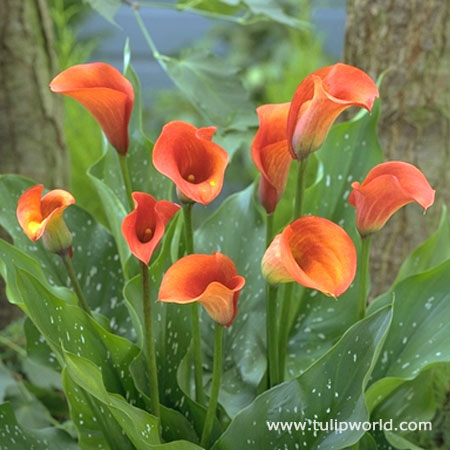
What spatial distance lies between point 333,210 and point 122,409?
0.30 meters

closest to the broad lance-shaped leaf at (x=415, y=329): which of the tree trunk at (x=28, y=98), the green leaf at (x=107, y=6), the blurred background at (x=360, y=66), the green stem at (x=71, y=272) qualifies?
the blurred background at (x=360, y=66)

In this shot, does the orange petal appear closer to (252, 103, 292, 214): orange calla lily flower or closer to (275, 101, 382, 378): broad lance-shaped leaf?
(252, 103, 292, 214): orange calla lily flower

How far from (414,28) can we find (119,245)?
40cm

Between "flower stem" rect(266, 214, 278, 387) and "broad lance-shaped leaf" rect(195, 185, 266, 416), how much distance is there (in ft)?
0.14

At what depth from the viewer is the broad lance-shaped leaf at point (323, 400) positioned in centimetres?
51

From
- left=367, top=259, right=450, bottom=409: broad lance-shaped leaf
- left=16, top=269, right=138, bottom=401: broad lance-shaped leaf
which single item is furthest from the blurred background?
left=16, top=269, right=138, bottom=401: broad lance-shaped leaf

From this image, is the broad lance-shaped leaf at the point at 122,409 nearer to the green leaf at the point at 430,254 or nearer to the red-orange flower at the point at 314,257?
the red-orange flower at the point at 314,257

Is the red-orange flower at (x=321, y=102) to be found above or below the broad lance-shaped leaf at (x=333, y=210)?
above

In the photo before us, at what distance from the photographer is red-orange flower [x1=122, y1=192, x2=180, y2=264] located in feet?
1.51

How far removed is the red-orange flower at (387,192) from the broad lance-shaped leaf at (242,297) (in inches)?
7.0

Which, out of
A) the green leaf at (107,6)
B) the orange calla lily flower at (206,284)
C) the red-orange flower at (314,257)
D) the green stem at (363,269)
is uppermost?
the green leaf at (107,6)

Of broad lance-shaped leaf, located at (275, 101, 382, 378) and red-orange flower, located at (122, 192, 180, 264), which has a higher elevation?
red-orange flower, located at (122, 192, 180, 264)

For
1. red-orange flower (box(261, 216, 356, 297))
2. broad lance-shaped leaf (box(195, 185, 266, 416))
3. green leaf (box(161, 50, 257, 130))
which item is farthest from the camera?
green leaf (box(161, 50, 257, 130))

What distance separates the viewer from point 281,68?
2252 mm
